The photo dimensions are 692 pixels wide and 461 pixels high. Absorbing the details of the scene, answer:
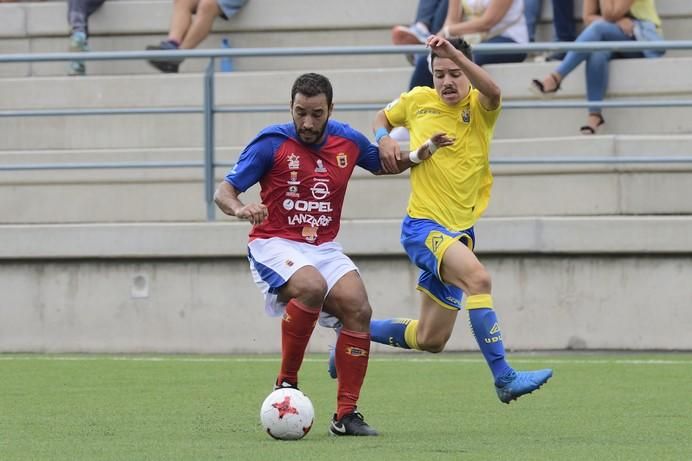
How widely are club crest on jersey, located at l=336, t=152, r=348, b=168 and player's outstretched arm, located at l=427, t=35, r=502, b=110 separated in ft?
2.40

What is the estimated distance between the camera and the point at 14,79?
15.6 meters

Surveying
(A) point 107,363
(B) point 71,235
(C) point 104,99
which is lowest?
(A) point 107,363

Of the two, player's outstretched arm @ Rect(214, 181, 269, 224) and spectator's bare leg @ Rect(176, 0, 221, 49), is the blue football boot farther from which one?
spectator's bare leg @ Rect(176, 0, 221, 49)

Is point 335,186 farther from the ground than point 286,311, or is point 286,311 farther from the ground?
point 335,186

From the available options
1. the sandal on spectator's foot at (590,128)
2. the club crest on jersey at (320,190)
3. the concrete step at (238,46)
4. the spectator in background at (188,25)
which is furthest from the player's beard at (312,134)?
the concrete step at (238,46)

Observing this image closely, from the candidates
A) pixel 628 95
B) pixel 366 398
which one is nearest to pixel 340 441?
pixel 366 398

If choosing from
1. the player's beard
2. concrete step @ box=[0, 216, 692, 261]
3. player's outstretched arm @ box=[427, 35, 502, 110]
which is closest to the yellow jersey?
player's outstretched arm @ box=[427, 35, 502, 110]

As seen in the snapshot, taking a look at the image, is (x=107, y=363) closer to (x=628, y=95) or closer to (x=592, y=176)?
(x=592, y=176)

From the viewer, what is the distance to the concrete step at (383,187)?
42.3ft

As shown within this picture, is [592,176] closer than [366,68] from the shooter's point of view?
Yes

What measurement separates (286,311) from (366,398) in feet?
6.07

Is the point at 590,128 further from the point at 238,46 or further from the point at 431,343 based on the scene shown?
the point at 431,343

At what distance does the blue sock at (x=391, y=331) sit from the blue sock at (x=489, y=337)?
1227 mm

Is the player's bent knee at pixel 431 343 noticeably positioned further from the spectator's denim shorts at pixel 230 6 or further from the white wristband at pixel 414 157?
the spectator's denim shorts at pixel 230 6
